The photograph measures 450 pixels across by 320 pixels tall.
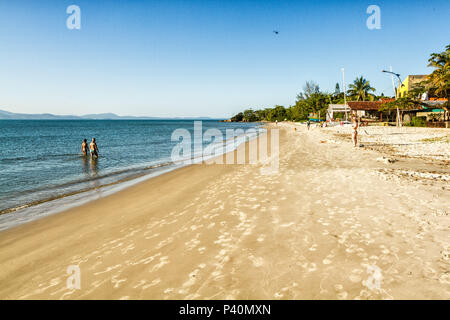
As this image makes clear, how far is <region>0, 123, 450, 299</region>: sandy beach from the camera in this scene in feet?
12.0

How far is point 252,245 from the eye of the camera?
4863mm

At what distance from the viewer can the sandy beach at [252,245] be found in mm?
3650

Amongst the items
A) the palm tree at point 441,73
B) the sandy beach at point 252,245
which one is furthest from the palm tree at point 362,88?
the sandy beach at point 252,245

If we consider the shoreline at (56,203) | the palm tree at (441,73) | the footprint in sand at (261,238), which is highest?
the palm tree at (441,73)

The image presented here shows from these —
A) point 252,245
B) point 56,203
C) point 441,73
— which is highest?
point 441,73

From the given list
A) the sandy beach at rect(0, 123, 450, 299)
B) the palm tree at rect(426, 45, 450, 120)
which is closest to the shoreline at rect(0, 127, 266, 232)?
the sandy beach at rect(0, 123, 450, 299)

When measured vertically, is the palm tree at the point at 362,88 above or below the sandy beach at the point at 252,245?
above

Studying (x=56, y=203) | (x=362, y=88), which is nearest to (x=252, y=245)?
(x=56, y=203)

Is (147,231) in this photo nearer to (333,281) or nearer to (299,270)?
(299,270)

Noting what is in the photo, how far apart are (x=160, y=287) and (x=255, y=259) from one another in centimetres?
165

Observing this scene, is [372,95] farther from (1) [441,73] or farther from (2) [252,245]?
(2) [252,245]

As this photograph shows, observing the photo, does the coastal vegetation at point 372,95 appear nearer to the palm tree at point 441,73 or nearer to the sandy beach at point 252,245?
the palm tree at point 441,73

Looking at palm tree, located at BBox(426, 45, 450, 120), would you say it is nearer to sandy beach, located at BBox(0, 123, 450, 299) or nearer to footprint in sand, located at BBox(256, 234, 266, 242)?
sandy beach, located at BBox(0, 123, 450, 299)

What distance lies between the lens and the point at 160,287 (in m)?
3.76
